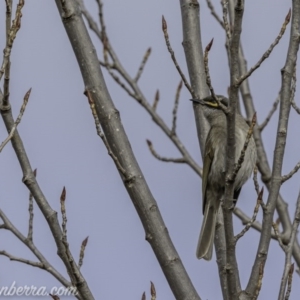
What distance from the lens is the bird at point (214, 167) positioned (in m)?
5.55

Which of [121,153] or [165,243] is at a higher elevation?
[121,153]

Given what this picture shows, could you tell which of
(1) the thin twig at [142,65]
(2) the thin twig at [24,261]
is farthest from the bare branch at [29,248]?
(1) the thin twig at [142,65]

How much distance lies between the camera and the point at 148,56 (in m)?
6.82

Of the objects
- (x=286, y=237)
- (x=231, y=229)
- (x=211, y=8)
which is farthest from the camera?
(x=211, y=8)

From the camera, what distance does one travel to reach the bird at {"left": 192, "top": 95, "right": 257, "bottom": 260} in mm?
5555

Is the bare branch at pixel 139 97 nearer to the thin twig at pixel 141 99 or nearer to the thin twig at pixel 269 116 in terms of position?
the thin twig at pixel 141 99

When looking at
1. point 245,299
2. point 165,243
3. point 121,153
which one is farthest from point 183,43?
point 245,299

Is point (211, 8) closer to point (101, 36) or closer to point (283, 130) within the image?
point (101, 36)

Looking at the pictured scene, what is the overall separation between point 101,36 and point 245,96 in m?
1.44

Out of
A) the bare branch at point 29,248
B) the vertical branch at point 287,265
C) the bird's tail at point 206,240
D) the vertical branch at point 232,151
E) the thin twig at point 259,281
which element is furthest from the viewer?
the bird's tail at point 206,240

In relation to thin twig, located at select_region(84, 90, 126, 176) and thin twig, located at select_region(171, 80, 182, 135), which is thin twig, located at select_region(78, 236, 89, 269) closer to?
thin twig, located at select_region(84, 90, 126, 176)

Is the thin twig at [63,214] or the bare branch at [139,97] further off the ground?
the bare branch at [139,97]

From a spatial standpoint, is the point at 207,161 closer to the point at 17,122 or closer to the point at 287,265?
the point at 287,265

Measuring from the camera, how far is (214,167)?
5.95m
